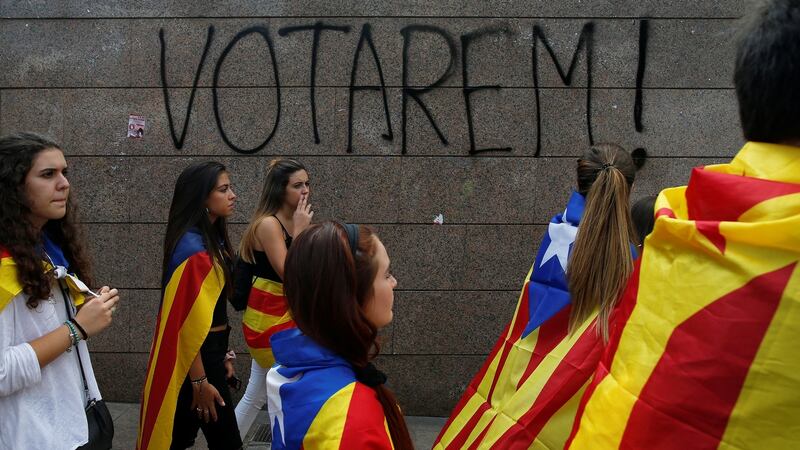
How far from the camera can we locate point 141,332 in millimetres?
5684

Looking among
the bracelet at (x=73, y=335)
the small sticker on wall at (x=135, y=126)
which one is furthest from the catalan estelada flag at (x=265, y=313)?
the small sticker on wall at (x=135, y=126)

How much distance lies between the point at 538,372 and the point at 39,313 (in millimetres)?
1725

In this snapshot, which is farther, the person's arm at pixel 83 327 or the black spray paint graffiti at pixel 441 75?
the black spray paint graffiti at pixel 441 75

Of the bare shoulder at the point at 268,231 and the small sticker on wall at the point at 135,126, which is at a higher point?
the small sticker on wall at the point at 135,126

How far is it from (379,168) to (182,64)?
1752 millimetres

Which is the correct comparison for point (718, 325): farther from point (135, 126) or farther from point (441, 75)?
point (135, 126)

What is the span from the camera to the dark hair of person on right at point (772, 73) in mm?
1204

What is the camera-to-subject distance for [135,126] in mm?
5605

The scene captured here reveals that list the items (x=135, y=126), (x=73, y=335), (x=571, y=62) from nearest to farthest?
(x=73, y=335), (x=571, y=62), (x=135, y=126)

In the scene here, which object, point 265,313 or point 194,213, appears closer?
point 194,213

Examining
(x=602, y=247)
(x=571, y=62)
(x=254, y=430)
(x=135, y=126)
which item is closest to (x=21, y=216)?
(x=602, y=247)

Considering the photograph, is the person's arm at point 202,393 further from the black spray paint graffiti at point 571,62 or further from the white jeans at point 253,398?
the black spray paint graffiti at point 571,62

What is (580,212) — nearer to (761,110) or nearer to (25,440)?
(761,110)

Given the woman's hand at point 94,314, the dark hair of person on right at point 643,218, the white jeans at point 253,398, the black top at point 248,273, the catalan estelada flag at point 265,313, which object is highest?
the dark hair of person on right at point 643,218
